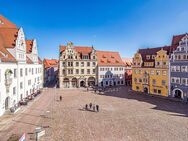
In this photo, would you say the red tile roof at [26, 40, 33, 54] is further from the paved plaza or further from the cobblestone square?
the cobblestone square

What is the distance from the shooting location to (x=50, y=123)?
2028 cm

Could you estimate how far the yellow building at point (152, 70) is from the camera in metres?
38.8

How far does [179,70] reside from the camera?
35.2m

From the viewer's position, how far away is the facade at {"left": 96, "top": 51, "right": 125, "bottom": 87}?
56291mm

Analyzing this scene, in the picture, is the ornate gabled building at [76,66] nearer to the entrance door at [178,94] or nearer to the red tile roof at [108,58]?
the red tile roof at [108,58]

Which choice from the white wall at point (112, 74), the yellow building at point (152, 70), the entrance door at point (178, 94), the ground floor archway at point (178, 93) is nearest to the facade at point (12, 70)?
the white wall at point (112, 74)

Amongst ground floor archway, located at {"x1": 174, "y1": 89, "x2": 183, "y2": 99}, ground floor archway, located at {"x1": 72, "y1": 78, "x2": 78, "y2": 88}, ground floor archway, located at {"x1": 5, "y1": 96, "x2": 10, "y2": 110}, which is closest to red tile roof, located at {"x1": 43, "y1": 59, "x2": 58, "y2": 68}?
ground floor archway, located at {"x1": 72, "y1": 78, "x2": 78, "y2": 88}

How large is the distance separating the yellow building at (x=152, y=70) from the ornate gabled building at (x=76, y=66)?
1607cm

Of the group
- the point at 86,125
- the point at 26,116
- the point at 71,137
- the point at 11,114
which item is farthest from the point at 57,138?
the point at 11,114

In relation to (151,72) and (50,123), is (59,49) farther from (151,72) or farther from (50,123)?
(50,123)

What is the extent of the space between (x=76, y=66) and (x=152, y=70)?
83.3 feet

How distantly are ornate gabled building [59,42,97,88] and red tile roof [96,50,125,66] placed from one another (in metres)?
2.76

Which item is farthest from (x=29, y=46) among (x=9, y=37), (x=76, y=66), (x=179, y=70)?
(x=179, y=70)

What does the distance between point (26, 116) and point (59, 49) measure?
33.9 metres
